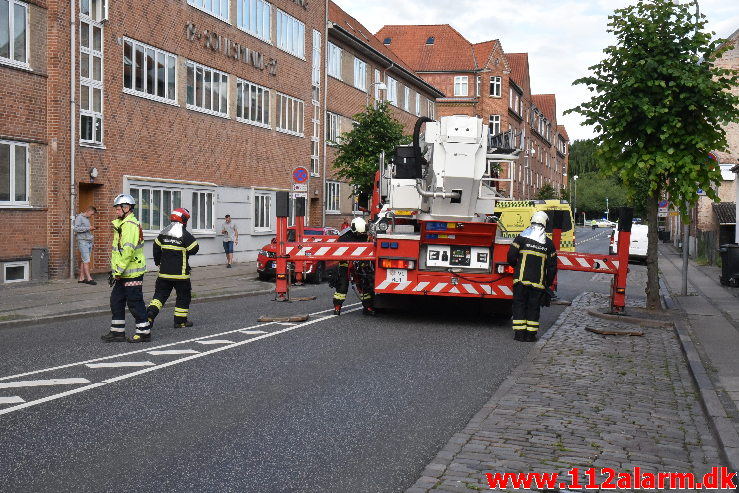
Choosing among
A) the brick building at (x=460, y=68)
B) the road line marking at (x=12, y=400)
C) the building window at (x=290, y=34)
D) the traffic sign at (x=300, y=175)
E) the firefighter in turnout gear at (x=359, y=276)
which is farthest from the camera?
the brick building at (x=460, y=68)

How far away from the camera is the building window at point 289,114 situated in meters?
32.2

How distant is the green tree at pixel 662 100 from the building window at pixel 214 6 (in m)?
15.1

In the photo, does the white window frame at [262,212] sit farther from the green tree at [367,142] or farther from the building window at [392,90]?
the building window at [392,90]

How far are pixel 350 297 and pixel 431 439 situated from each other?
453 inches

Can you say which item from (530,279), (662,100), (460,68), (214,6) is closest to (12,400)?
(530,279)

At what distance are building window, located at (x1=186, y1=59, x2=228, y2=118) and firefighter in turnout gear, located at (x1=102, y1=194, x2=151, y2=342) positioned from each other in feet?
51.3

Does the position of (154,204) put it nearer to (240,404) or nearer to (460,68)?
(240,404)

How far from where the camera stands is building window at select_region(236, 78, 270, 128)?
2905cm

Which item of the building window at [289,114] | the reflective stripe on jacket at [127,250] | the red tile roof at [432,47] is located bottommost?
the reflective stripe on jacket at [127,250]

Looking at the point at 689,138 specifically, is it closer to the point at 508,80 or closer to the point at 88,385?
the point at 88,385

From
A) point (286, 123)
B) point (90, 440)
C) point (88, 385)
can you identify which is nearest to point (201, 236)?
point (286, 123)

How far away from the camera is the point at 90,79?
68.7ft

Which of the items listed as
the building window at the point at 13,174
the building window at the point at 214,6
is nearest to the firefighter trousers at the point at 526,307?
the building window at the point at 13,174

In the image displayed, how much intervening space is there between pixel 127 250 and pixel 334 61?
93.4 feet
